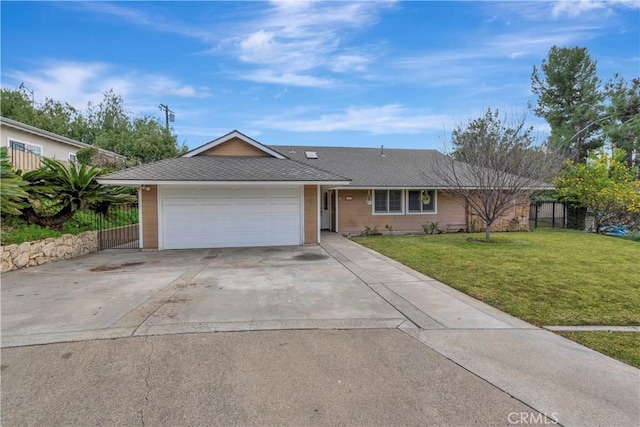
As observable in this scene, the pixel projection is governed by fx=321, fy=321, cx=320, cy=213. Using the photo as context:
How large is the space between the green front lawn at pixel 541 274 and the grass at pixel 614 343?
1.28 ft

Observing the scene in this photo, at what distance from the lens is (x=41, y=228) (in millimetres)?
9164

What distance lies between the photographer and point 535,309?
196 inches

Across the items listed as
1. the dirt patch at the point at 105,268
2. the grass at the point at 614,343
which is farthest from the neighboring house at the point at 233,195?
the grass at the point at 614,343

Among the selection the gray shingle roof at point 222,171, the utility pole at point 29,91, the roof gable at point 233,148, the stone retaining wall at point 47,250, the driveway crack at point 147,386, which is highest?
the utility pole at point 29,91

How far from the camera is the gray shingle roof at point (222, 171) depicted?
10.3 metres

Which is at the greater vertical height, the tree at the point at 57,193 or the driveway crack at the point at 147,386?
the tree at the point at 57,193

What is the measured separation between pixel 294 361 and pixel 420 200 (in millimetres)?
13670

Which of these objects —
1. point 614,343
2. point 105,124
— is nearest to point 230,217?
point 614,343

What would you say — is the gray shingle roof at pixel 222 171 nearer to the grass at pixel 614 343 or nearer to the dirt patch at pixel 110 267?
the dirt patch at pixel 110 267

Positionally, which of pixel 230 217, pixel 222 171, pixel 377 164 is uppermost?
pixel 377 164

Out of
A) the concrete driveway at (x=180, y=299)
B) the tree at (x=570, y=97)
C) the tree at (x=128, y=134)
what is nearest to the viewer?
the concrete driveway at (x=180, y=299)

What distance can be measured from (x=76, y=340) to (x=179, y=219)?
7734 millimetres

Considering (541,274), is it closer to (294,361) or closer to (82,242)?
(294,361)

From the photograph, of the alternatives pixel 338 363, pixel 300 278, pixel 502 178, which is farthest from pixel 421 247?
pixel 338 363
